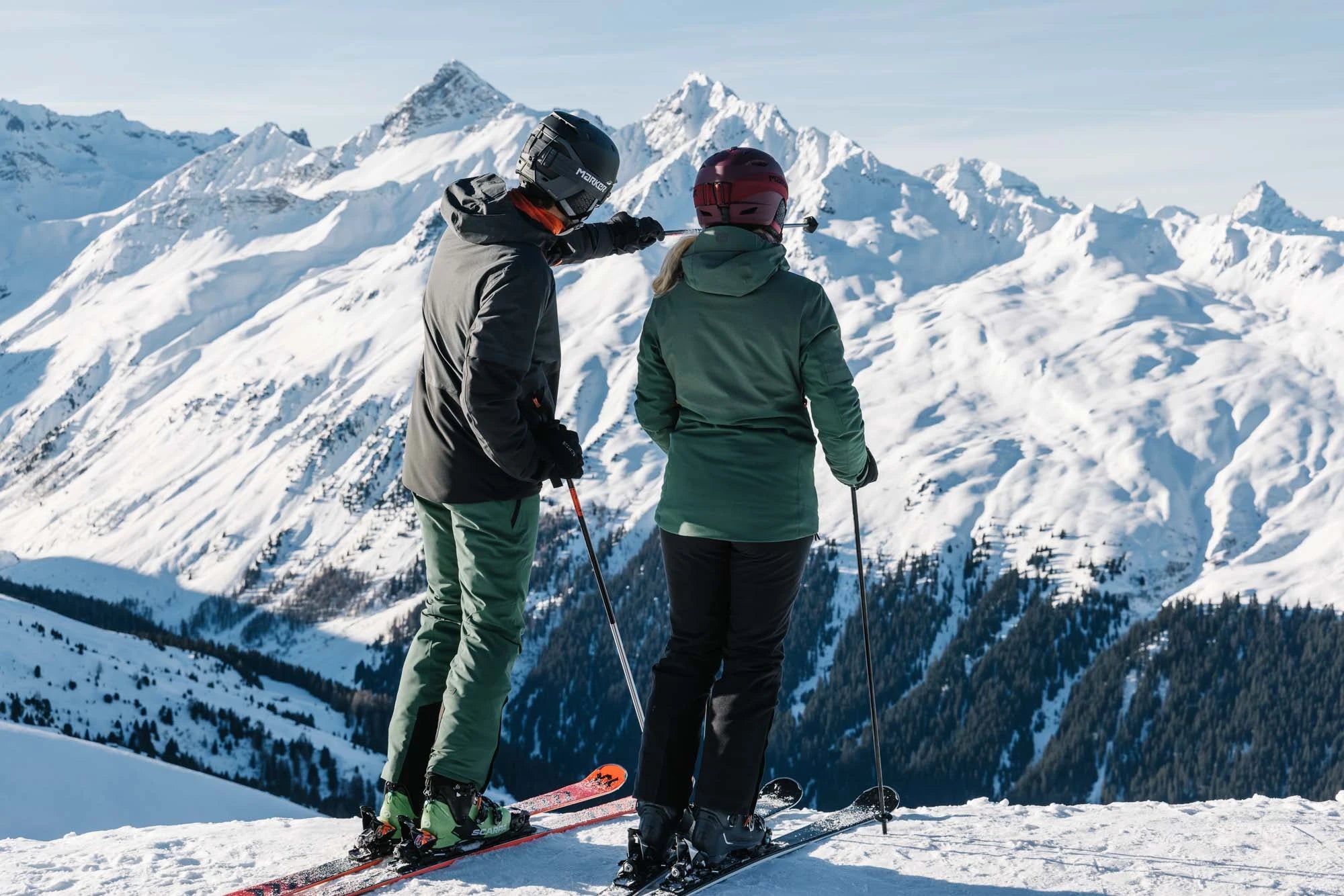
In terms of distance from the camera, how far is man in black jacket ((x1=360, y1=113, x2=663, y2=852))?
18.3 ft

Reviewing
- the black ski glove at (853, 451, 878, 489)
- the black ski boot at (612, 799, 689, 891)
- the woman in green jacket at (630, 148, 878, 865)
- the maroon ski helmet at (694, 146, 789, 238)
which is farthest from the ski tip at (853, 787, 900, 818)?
the maroon ski helmet at (694, 146, 789, 238)

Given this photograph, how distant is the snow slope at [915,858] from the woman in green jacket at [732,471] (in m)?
0.78

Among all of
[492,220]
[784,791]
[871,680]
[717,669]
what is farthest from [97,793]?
[492,220]

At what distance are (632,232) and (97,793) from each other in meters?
67.5

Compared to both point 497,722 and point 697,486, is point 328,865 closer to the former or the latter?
point 497,722

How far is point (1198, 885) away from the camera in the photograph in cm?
600

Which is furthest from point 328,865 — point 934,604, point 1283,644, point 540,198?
point 934,604

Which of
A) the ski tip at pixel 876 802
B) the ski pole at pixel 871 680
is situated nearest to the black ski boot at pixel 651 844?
the ski pole at pixel 871 680

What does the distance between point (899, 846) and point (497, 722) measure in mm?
2501

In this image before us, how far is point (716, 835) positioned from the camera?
5785 millimetres

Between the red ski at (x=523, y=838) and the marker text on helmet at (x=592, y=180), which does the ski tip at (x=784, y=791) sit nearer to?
the red ski at (x=523, y=838)

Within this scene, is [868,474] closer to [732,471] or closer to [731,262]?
[732,471]

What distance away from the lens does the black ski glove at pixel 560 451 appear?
18.9ft

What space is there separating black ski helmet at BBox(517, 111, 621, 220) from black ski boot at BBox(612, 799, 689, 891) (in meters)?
3.21
